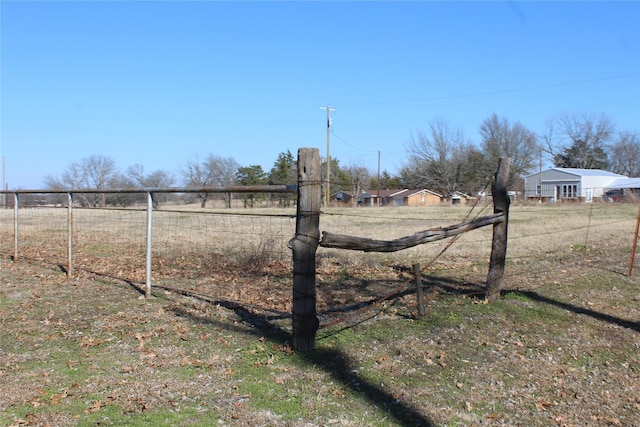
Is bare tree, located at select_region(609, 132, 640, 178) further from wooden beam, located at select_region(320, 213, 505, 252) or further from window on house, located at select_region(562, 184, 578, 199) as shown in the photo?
wooden beam, located at select_region(320, 213, 505, 252)

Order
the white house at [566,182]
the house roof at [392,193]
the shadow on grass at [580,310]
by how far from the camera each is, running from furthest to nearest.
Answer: the house roof at [392,193]
the white house at [566,182]
the shadow on grass at [580,310]

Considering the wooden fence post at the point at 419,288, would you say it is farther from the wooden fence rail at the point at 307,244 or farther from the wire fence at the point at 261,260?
the wooden fence rail at the point at 307,244

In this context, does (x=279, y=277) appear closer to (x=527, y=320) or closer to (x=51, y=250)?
(x=527, y=320)

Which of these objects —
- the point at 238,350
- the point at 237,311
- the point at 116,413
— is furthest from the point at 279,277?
the point at 116,413

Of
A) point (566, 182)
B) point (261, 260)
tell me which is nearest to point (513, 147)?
point (566, 182)

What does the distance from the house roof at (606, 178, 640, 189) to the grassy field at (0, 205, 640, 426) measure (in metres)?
64.0

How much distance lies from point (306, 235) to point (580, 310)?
13.7 ft

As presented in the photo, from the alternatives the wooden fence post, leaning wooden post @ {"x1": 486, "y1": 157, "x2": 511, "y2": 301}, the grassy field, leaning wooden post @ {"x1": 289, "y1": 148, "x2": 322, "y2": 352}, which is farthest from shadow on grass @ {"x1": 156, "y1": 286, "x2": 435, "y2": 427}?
leaning wooden post @ {"x1": 486, "y1": 157, "x2": 511, "y2": 301}

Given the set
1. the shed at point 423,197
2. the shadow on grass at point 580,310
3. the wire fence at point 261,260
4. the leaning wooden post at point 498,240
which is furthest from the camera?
the shed at point 423,197

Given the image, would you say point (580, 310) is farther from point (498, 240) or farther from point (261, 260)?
→ point (261, 260)

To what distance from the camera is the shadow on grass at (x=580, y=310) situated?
6191 millimetres

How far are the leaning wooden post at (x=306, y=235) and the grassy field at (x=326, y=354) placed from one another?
0.44 m

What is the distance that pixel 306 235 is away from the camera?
474 centimetres

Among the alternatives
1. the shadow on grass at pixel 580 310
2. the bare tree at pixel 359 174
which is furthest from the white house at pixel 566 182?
the shadow on grass at pixel 580 310
